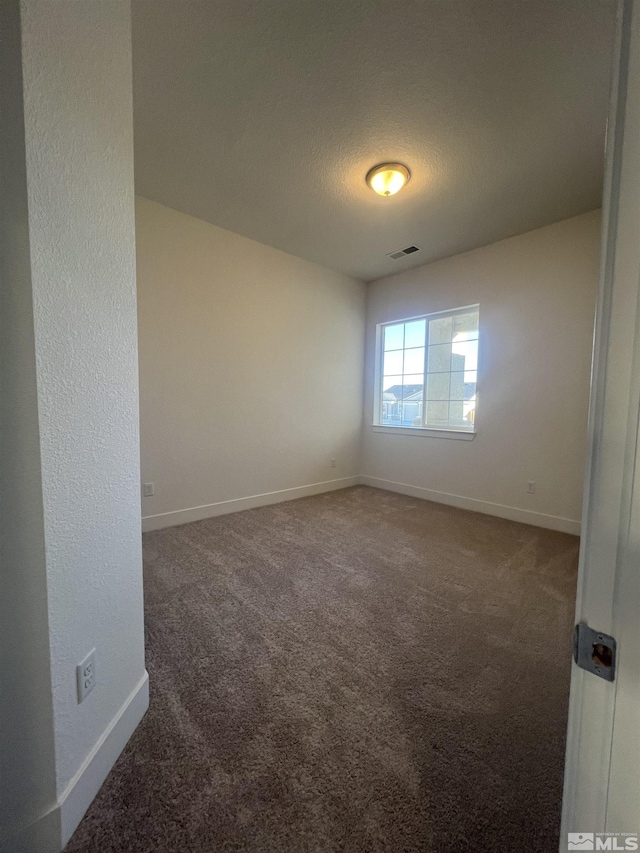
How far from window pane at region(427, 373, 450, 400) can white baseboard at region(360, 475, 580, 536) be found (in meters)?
1.10

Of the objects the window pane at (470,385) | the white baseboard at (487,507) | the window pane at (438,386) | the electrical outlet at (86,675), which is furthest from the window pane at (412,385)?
the electrical outlet at (86,675)

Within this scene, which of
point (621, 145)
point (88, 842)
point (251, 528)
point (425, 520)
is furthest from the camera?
point (425, 520)

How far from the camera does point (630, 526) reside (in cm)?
37

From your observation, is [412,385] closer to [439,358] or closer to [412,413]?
[412,413]

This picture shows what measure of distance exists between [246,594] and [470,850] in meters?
1.36

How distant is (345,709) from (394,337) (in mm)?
3877

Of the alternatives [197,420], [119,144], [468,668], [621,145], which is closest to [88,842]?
[468,668]

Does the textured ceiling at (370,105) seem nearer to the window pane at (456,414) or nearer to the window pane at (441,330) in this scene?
the window pane at (441,330)

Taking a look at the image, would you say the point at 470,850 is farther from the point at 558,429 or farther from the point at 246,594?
the point at 558,429

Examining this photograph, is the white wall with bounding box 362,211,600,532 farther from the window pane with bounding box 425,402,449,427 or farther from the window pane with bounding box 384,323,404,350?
the window pane with bounding box 384,323,404,350

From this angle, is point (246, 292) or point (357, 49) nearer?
point (357, 49)

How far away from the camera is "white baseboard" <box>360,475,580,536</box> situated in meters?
2.95

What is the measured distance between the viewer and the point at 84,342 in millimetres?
887

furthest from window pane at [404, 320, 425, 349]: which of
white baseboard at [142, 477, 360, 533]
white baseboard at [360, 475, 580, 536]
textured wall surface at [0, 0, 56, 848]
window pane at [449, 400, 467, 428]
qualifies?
textured wall surface at [0, 0, 56, 848]
